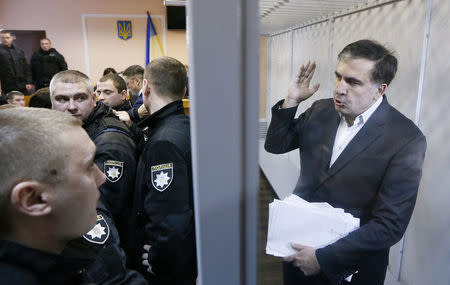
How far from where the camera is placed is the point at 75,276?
33.3 inches

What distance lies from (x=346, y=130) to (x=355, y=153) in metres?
0.07

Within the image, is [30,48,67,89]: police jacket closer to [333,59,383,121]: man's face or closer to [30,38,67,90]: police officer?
[30,38,67,90]: police officer

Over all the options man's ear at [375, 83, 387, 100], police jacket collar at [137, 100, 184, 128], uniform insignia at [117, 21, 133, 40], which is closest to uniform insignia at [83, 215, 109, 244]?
police jacket collar at [137, 100, 184, 128]

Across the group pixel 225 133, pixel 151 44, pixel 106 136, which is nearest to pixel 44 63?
pixel 151 44

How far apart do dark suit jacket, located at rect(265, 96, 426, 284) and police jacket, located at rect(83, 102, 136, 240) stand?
3.03 feet

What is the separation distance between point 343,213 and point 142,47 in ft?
25.8

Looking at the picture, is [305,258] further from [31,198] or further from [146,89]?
[146,89]

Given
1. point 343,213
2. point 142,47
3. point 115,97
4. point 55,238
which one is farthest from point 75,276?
point 142,47

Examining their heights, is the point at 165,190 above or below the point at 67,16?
below

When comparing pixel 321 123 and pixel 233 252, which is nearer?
pixel 233 252

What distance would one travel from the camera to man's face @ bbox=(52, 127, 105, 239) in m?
0.74

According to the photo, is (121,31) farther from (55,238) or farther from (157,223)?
(55,238)

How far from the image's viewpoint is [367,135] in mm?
897

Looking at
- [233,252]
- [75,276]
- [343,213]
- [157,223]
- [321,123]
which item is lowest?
[157,223]
